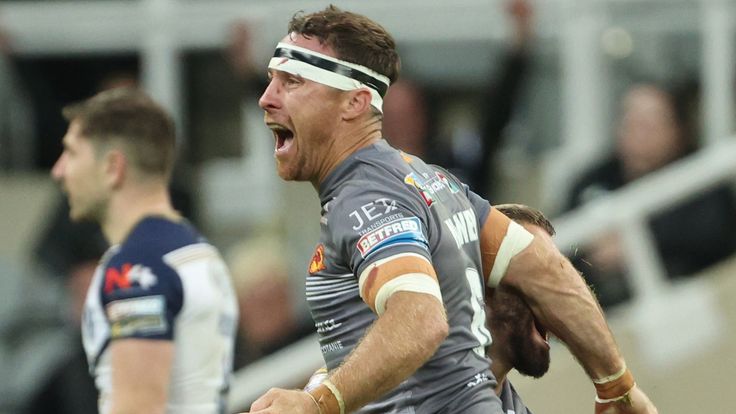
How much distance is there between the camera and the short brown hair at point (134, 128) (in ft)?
21.3

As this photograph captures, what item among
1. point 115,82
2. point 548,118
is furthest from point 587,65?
point 115,82

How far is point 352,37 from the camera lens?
4.45 m

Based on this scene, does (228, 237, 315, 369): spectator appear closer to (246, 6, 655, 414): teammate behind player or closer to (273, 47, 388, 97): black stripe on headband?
(246, 6, 655, 414): teammate behind player

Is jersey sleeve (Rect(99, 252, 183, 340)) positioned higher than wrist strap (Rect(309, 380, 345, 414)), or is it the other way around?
wrist strap (Rect(309, 380, 345, 414))

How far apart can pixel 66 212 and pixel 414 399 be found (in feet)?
17.0

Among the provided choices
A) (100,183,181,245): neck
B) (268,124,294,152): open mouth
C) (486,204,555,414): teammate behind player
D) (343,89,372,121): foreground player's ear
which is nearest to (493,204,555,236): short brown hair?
A: (486,204,555,414): teammate behind player

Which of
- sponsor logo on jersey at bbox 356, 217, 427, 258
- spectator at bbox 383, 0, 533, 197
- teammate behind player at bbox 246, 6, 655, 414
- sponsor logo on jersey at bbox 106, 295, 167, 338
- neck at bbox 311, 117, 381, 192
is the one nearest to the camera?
teammate behind player at bbox 246, 6, 655, 414

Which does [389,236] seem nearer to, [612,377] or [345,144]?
[345,144]

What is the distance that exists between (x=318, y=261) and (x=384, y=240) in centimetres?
34

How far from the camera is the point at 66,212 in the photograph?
9.11 m

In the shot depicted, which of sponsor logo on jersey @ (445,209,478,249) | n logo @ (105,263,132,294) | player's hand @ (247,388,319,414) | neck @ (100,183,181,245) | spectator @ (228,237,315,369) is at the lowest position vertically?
Result: spectator @ (228,237,315,369)

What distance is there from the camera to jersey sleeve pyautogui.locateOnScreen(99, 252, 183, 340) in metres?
5.91

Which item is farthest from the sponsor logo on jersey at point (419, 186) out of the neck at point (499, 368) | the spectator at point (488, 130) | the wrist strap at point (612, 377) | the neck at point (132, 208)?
the spectator at point (488, 130)

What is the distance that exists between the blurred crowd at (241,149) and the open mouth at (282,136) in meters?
3.18
